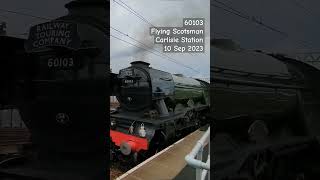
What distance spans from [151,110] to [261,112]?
57cm

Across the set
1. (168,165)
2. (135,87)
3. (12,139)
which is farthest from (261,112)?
(12,139)

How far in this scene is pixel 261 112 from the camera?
2053 millimetres

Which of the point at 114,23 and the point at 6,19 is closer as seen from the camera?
the point at 114,23

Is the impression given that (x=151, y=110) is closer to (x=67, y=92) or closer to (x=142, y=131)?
(x=142, y=131)

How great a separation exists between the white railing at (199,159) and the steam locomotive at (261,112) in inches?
1.6

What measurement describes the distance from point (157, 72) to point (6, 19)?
2.90 ft

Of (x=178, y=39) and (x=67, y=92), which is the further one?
(x=67, y=92)

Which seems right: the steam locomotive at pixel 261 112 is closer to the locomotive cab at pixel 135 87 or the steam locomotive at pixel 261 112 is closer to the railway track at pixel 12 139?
the locomotive cab at pixel 135 87

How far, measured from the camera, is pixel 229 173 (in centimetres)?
204

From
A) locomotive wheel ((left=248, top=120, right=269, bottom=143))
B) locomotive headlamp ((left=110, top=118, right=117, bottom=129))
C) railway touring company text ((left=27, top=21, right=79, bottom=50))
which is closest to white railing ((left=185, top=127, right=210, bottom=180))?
locomotive wheel ((left=248, top=120, right=269, bottom=143))

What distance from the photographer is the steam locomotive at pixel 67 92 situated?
2.07 meters

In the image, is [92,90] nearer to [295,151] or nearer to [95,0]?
[95,0]

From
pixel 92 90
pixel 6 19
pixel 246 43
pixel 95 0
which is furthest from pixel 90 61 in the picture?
pixel 246 43

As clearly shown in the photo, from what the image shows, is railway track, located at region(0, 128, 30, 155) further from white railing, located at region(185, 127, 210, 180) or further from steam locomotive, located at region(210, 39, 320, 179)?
steam locomotive, located at region(210, 39, 320, 179)
